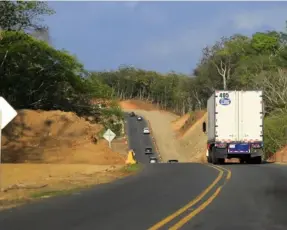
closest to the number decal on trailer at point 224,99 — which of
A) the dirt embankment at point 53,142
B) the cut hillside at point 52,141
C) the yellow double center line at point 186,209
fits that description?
the dirt embankment at point 53,142

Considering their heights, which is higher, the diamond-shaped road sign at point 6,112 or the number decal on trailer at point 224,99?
the number decal on trailer at point 224,99

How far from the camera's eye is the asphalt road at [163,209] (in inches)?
408

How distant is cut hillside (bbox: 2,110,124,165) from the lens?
128 ft

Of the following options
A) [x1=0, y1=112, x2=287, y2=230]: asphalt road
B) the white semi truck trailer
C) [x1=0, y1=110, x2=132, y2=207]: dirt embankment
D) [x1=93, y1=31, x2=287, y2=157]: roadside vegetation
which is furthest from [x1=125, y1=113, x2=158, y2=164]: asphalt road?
[x1=0, y1=112, x2=287, y2=230]: asphalt road

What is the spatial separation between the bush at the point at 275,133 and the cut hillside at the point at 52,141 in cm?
1697

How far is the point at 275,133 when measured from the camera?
51812 millimetres

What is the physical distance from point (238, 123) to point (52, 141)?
47.8 ft

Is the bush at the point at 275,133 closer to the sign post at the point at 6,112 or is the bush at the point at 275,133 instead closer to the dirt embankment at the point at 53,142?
the dirt embankment at the point at 53,142

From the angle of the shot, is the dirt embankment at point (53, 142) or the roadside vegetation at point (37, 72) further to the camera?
the roadside vegetation at point (37, 72)

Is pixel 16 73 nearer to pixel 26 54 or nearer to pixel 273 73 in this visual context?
pixel 26 54

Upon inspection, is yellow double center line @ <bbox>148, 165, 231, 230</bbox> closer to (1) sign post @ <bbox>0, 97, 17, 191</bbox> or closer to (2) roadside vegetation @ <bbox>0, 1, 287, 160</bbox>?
(1) sign post @ <bbox>0, 97, 17, 191</bbox>

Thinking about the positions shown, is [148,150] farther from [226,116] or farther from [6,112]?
[6,112]

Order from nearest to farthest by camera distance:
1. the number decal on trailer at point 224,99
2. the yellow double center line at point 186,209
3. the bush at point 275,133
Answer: the yellow double center line at point 186,209 < the number decal on trailer at point 224,99 < the bush at point 275,133

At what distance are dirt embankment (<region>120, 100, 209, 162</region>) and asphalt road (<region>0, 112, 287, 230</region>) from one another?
5480 cm
